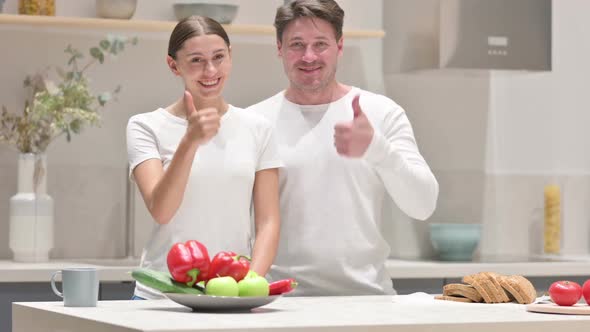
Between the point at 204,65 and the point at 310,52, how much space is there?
343 millimetres

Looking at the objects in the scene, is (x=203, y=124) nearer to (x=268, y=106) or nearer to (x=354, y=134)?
(x=354, y=134)

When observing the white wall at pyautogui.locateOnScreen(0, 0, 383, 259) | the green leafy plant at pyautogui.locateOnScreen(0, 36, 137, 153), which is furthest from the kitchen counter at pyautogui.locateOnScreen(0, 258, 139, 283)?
the green leafy plant at pyautogui.locateOnScreen(0, 36, 137, 153)

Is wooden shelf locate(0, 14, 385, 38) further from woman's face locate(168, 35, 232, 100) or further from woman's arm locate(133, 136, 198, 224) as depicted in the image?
woman's arm locate(133, 136, 198, 224)

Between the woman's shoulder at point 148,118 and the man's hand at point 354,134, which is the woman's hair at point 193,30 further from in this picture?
the man's hand at point 354,134

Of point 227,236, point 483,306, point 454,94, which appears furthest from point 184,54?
point 454,94

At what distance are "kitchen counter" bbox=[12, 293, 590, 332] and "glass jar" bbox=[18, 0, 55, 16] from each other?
2.07 m

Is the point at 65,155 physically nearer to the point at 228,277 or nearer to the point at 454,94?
the point at 454,94

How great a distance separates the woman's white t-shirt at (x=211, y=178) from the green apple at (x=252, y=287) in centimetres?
53

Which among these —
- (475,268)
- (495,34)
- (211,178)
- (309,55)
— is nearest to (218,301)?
(211,178)

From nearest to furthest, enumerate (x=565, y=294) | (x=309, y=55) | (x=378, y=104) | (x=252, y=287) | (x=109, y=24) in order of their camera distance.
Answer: (x=252, y=287), (x=565, y=294), (x=309, y=55), (x=378, y=104), (x=109, y=24)

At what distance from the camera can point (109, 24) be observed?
455cm

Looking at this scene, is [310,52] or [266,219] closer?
[266,219]

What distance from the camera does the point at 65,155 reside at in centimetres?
471

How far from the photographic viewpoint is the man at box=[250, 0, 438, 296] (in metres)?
3.20
